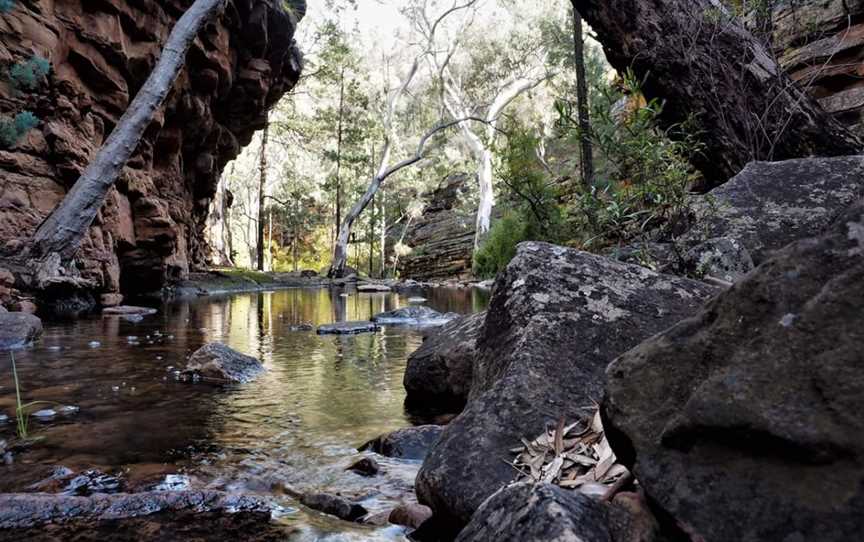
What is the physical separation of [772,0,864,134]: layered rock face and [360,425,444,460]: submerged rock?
20.7 ft

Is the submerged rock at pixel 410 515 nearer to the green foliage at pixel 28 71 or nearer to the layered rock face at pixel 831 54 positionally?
the layered rock face at pixel 831 54

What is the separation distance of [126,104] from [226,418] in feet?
42.7

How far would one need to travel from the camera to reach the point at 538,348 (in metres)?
2.65

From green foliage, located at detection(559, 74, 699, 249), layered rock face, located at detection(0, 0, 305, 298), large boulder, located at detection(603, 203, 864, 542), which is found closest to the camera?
large boulder, located at detection(603, 203, 864, 542)

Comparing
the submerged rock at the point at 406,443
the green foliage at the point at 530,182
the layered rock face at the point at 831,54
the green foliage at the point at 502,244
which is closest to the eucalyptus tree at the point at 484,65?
the green foliage at the point at 502,244

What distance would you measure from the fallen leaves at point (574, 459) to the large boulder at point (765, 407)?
0.77ft

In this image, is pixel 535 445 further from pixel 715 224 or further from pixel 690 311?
pixel 715 224

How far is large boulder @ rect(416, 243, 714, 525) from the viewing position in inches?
87.5

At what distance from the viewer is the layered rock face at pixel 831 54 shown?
296 inches

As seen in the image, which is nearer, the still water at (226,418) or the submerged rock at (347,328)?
the still water at (226,418)

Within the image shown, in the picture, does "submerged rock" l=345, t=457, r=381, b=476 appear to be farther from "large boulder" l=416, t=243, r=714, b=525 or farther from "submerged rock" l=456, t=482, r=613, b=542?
"submerged rock" l=456, t=482, r=613, b=542

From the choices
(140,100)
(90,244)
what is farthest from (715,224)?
(90,244)

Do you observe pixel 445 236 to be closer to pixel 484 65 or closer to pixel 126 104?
pixel 484 65

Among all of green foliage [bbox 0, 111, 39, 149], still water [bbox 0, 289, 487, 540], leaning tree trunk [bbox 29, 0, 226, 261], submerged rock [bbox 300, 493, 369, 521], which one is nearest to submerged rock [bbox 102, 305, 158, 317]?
leaning tree trunk [bbox 29, 0, 226, 261]
